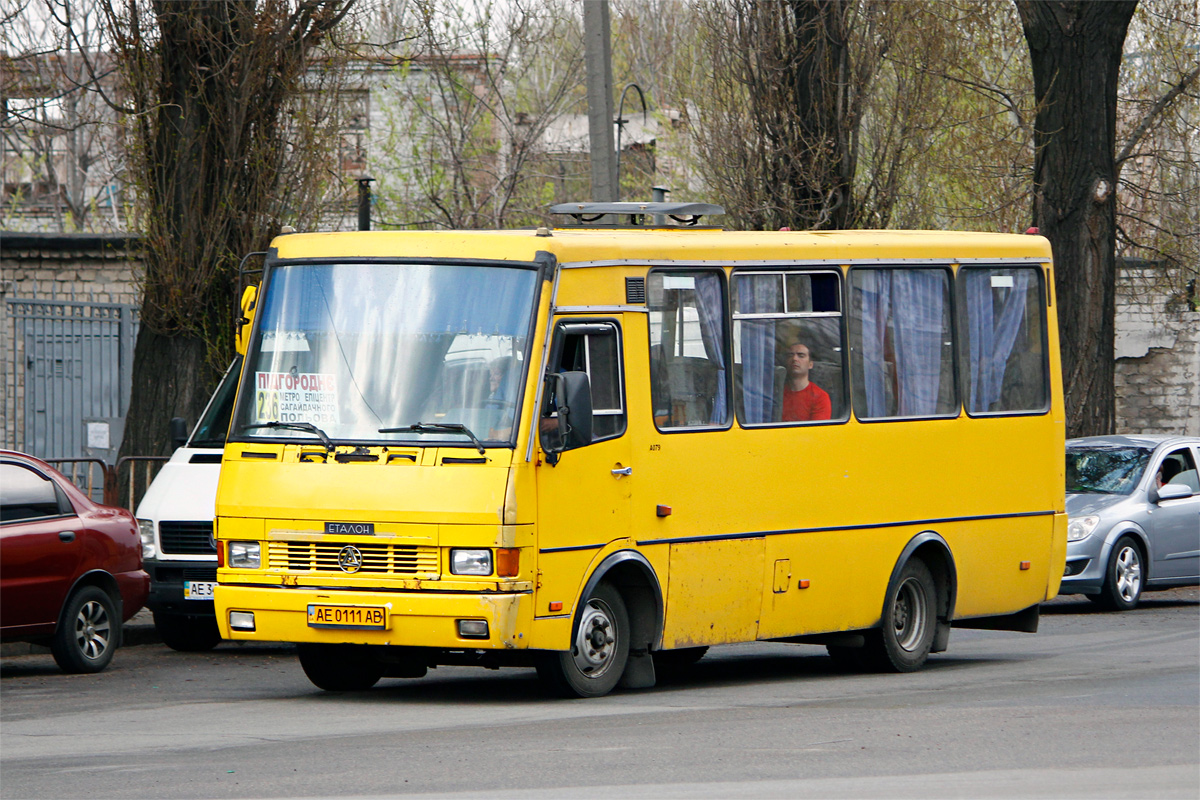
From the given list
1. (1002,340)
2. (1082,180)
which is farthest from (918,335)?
(1082,180)

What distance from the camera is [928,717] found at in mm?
9836

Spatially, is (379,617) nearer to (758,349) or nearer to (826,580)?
(758,349)

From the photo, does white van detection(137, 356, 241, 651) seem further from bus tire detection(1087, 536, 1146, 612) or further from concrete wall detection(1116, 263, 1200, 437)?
concrete wall detection(1116, 263, 1200, 437)

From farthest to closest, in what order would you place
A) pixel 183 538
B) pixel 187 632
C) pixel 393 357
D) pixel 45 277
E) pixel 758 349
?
pixel 45 277, pixel 187 632, pixel 183 538, pixel 758 349, pixel 393 357

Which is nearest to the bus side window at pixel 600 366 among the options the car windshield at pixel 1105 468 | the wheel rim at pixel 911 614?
the wheel rim at pixel 911 614

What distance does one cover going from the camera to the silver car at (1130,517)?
1777 cm

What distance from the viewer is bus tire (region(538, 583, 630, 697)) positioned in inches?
412

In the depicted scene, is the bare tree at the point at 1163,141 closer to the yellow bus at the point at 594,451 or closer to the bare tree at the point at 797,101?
the bare tree at the point at 797,101

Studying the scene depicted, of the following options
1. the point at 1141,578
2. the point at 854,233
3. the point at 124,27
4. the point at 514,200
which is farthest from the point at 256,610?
the point at 514,200

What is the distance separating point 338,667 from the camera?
11289 millimetres

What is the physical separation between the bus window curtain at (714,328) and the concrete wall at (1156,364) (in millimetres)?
21632

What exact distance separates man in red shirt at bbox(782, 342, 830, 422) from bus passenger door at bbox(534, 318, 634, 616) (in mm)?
1578

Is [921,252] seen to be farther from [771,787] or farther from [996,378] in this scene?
[771,787]

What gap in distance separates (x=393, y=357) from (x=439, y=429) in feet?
1.75
